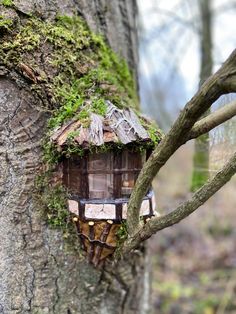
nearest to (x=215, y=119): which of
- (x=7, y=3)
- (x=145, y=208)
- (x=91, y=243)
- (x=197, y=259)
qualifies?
(x=145, y=208)

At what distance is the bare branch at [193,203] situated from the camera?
72cm

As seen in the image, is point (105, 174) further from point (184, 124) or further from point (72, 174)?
point (184, 124)

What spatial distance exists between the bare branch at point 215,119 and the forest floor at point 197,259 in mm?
1631

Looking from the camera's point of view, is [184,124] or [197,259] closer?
[184,124]

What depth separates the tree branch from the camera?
0.55 metres

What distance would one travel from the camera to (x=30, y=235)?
0.89 metres

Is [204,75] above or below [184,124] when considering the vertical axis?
above

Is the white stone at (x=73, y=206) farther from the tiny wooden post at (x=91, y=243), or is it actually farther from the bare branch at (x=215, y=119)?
the bare branch at (x=215, y=119)

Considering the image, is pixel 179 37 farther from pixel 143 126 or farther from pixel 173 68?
pixel 143 126

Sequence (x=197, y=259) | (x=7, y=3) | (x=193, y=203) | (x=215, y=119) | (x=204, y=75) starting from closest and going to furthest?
(x=215, y=119) < (x=193, y=203) < (x=7, y=3) < (x=204, y=75) < (x=197, y=259)

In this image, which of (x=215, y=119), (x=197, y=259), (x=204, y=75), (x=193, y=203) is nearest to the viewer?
(x=215, y=119)

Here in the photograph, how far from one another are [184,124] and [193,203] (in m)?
0.18

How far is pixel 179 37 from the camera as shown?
3.24m

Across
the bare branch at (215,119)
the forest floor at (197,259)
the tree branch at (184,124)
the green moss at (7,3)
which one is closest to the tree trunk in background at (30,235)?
the green moss at (7,3)
